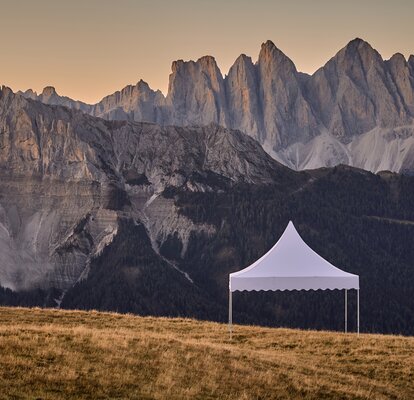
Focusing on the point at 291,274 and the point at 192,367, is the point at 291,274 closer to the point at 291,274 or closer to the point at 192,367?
the point at 291,274

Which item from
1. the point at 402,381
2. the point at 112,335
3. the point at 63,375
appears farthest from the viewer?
the point at 112,335

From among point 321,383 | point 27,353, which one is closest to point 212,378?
point 321,383

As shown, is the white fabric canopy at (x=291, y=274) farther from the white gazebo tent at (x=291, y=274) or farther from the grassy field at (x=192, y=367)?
the grassy field at (x=192, y=367)

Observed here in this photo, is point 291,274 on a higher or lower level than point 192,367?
higher

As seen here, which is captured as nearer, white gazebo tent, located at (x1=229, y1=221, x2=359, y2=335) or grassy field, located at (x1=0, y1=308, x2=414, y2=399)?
grassy field, located at (x1=0, y1=308, x2=414, y2=399)

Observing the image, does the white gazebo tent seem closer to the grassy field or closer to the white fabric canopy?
the white fabric canopy

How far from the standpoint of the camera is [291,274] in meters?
54.7

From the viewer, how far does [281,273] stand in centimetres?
5462

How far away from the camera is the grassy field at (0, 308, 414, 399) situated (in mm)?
31047

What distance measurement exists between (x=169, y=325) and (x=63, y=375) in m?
22.2

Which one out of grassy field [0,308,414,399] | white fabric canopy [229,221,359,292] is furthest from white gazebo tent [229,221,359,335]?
grassy field [0,308,414,399]

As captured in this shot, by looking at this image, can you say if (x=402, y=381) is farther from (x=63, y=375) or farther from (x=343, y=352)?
(x=63, y=375)

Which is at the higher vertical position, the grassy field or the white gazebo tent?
the white gazebo tent

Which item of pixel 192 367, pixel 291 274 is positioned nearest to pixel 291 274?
pixel 291 274
